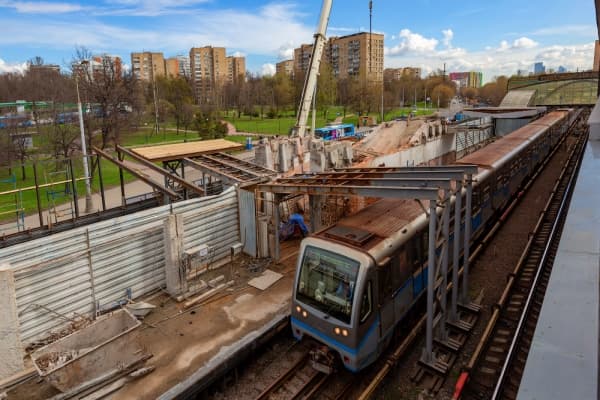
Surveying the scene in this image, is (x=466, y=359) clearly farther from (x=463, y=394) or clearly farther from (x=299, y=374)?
(x=299, y=374)

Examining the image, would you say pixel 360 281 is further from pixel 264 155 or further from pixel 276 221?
pixel 264 155

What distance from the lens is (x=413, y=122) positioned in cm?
3033

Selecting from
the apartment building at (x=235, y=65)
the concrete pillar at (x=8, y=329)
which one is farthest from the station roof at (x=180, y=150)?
the apartment building at (x=235, y=65)

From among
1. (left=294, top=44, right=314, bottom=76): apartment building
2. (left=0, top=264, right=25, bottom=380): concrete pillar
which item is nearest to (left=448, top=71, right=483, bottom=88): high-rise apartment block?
(left=294, top=44, right=314, bottom=76): apartment building

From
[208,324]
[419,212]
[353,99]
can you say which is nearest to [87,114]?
[208,324]

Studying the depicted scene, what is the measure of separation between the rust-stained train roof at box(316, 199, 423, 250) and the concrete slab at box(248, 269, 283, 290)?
354 cm

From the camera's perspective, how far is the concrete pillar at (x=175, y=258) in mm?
11367

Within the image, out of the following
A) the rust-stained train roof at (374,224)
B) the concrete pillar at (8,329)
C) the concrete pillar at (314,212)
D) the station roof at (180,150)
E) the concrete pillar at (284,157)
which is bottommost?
the concrete pillar at (8,329)

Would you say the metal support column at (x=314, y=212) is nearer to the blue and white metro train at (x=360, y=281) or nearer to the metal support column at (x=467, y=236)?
the blue and white metro train at (x=360, y=281)

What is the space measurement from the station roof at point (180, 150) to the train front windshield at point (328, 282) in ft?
27.5

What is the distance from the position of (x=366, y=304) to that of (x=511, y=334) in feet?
13.9

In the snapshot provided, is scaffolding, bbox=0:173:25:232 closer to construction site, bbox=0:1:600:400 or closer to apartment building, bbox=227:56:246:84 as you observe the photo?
construction site, bbox=0:1:600:400

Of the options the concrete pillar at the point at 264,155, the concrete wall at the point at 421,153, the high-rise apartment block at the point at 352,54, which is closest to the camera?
the concrete pillar at the point at 264,155

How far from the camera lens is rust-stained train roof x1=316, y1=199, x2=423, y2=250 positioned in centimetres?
838
